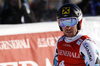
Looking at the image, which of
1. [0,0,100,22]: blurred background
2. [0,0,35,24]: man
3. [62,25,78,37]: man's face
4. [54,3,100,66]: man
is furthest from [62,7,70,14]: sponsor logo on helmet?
[0,0,100,22]: blurred background

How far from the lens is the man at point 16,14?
5.31 meters

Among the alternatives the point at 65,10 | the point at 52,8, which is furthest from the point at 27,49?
the point at 52,8

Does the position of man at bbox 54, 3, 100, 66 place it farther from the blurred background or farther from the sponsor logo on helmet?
the blurred background

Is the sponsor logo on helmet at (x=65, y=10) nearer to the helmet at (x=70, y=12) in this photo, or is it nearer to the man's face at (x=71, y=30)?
the helmet at (x=70, y=12)

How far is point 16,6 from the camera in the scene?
565cm

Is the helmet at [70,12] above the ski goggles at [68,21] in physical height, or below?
above

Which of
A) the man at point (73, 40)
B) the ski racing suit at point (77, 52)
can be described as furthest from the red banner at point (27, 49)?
the man at point (73, 40)

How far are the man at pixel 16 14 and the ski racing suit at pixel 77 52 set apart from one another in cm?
249

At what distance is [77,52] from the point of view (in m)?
2.72

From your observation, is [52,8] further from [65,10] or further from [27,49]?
[65,10]

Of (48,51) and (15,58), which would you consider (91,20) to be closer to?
→ (48,51)

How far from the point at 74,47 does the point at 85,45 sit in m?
0.21

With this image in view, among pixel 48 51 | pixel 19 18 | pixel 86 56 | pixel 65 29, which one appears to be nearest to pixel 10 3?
pixel 19 18

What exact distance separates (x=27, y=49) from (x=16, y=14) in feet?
5.57
